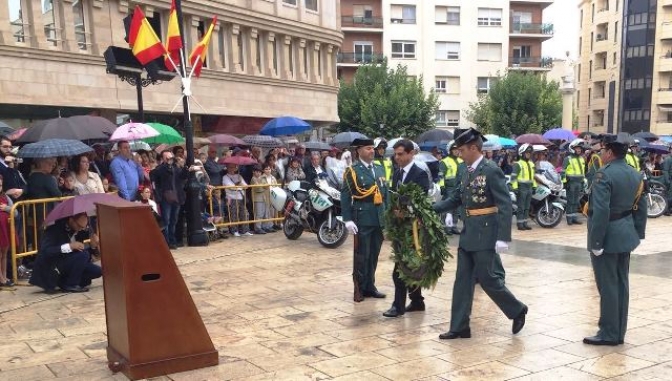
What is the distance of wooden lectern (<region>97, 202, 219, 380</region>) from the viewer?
4.29m

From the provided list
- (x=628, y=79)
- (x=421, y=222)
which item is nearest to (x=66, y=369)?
(x=421, y=222)

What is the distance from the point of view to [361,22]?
4784 centimetres

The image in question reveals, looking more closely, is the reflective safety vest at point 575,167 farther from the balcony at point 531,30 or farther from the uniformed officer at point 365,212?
the balcony at point 531,30

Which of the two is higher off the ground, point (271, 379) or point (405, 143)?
point (405, 143)

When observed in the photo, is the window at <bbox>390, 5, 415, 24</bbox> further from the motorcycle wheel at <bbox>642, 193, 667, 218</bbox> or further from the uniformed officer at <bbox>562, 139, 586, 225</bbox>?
the uniformed officer at <bbox>562, 139, 586, 225</bbox>

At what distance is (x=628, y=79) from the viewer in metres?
53.5

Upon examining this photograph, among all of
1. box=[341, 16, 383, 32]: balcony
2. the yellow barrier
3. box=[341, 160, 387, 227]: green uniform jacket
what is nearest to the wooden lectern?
box=[341, 160, 387, 227]: green uniform jacket

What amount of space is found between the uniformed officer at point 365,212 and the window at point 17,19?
15957 millimetres

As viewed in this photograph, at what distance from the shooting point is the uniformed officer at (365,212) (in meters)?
6.60

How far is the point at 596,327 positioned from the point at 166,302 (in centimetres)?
396

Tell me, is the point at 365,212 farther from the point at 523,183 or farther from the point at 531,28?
the point at 531,28

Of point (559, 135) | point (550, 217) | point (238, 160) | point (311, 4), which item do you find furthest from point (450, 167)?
point (311, 4)

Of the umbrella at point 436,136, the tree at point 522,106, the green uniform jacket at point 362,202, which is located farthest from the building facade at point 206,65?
the green uniform jacket at point 362,202

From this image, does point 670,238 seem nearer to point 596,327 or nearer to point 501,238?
point 596,327
